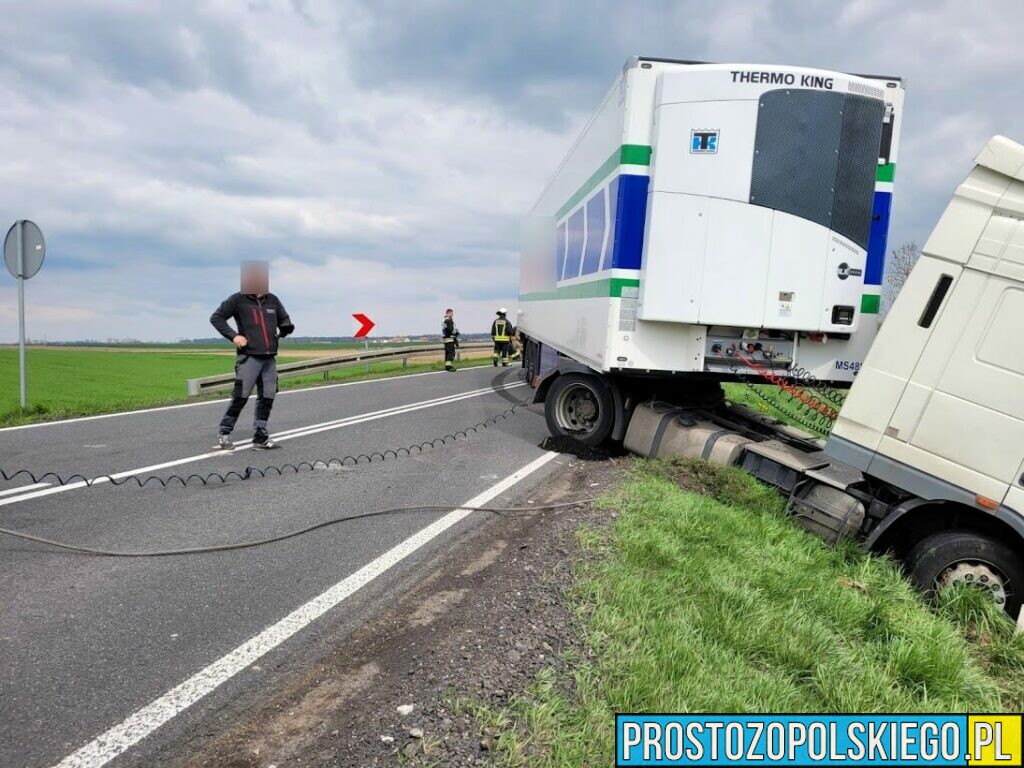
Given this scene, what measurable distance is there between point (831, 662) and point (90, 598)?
3.68m

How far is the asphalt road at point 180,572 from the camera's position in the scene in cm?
264

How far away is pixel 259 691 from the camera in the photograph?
2762 millimetres

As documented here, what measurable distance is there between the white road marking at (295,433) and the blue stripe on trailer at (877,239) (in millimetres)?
6565

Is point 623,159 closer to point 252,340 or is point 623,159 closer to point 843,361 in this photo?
point 843,361

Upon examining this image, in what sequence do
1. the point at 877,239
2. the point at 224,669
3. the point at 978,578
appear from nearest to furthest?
1. the point at 224,669
2. the point at 978,578
3. the point at 877,239

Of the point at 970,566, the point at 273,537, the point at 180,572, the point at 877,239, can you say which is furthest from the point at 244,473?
the point at 877,239

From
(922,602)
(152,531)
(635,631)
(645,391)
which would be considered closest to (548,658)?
(635,631)

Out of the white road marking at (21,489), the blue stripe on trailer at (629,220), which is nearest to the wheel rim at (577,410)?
the blue stripe on trailer at (629,220)

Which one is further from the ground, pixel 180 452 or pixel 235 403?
pixel 235 403

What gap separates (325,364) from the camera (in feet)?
57.9

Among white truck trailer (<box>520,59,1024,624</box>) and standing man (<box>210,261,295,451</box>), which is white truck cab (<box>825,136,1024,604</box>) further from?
standing man (<box>210,261,295,451</box>)

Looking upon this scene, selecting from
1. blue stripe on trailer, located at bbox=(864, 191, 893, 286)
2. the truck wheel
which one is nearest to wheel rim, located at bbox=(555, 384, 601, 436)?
the truck wheel

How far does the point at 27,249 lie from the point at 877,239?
464 inches

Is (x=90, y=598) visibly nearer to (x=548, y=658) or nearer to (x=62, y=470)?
(x=548, y=658)
